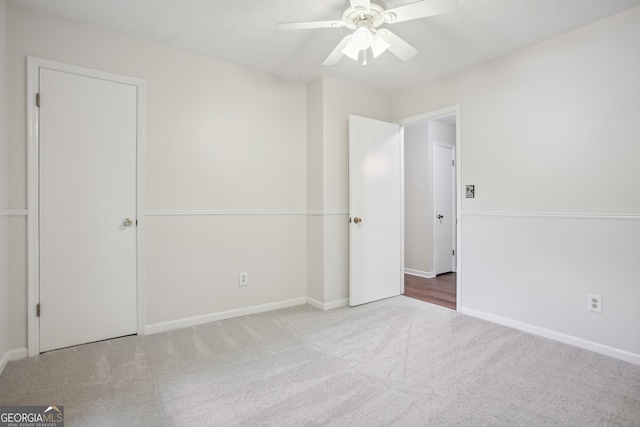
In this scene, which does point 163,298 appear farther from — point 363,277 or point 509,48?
point 509,48

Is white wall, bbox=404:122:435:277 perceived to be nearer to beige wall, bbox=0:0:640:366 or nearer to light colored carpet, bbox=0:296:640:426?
beige wall, bbox=0:0:640:366

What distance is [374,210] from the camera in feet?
11.4

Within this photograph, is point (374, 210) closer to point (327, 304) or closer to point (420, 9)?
point (327, 304)

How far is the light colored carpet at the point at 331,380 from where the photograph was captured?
155cm

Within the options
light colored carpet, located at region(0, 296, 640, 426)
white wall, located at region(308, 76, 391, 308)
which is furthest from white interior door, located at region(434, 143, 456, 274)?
light colored carpet, located at region(0, 296, 640, 426)

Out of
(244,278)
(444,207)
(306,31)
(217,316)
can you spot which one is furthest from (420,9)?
(444,207)

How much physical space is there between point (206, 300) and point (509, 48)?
3411mm

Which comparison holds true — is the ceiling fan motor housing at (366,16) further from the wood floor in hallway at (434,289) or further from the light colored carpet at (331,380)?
the wood floor in hallway at (434,289)

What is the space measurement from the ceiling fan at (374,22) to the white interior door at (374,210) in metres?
1.16

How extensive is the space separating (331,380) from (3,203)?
2371 millimetres

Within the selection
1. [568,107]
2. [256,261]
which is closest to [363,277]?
[256,261]

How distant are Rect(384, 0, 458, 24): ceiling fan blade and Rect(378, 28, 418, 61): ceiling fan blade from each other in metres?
0.14

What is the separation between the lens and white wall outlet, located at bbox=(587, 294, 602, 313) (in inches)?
89.0

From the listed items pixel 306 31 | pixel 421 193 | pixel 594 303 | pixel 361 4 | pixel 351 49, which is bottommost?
pixel 594 303
